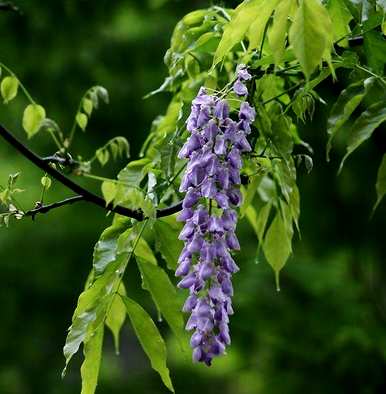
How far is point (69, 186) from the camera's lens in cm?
181

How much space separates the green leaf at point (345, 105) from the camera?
2.08 metres

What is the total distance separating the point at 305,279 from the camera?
584cm

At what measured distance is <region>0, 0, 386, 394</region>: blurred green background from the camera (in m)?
5.71

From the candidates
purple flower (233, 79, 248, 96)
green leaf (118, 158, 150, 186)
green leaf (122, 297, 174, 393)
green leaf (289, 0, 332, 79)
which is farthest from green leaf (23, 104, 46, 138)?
green leaf (289, 0, 332, 79)

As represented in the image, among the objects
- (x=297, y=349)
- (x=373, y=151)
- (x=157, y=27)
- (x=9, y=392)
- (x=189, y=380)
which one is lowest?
(x=189, y=380)

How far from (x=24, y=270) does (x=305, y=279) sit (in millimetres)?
2869

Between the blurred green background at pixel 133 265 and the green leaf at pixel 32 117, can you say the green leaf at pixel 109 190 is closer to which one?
the green leaf at pixel 32 117

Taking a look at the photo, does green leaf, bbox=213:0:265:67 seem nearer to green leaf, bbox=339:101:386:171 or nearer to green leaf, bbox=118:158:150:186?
green leaf, bbox=339:101:386:171

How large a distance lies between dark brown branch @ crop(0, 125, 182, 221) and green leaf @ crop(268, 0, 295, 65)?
1.51 ft

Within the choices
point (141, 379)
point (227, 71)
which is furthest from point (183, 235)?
point (141, 379)

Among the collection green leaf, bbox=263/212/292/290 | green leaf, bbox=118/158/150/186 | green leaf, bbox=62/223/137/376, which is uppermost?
green leaf, bbox=118/158/150/186

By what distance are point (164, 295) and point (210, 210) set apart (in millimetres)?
398

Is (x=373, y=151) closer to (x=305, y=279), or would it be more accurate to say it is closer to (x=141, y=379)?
(x=305, y=279)

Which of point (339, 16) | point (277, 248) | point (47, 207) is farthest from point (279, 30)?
point (277, 248)
